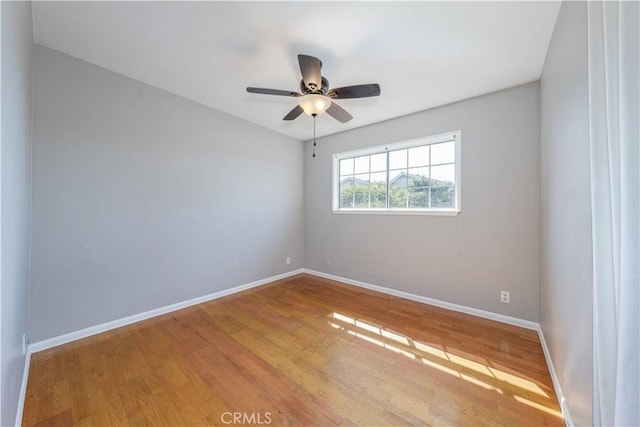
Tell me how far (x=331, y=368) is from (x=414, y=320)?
1.24m

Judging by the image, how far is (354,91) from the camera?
205 cm

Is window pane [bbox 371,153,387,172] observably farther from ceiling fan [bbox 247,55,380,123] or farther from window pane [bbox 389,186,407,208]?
ceiling fan [bbox 247,55,380,123]

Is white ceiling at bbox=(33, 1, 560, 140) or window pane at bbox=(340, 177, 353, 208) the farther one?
window pane at bbox=(340, 177, 353, 208)

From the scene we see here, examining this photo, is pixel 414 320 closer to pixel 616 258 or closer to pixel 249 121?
pixel 616 258

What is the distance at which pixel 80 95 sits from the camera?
219 cm

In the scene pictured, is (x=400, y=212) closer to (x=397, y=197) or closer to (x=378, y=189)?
(x=397, y=197)

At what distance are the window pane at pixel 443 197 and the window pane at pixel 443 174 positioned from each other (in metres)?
0.08

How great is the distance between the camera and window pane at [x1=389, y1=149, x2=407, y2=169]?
3.38 meters

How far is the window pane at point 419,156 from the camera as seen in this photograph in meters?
3.18

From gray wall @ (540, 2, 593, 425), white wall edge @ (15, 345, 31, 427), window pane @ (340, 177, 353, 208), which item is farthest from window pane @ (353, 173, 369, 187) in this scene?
white wall edge @ (15, 345, 31, 427)

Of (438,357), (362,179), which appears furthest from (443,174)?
(438,357)

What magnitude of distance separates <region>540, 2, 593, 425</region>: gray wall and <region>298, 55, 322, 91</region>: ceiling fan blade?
4.83 feet

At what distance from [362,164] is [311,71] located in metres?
2.24
